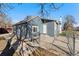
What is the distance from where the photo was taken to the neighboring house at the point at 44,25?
14.1 ft

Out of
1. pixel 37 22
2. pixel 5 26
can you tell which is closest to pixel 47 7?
pixel 37 22

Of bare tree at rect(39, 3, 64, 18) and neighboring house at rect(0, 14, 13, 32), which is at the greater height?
bare tree at rect(39, 3, 64, 18)

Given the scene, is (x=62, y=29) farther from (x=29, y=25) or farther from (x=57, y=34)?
(x=29, y=25)

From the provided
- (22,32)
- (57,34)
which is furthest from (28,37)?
(57,34)

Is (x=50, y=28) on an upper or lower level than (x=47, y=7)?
lower

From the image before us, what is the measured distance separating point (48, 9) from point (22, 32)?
448 mm

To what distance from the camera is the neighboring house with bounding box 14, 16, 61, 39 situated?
429cm

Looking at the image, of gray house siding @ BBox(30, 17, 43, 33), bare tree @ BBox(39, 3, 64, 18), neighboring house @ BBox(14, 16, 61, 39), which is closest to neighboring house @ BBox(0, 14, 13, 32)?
neighboring house @ BBox(14, 16, 61, 39)

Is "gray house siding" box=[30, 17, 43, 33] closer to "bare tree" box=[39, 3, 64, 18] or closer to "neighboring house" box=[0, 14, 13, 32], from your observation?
"bare tree" box=[39, 3, 64, 18]

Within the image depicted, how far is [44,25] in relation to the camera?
429 centimetres

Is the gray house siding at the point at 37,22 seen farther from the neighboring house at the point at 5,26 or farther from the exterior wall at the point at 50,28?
the neighboring house at the point at 5,26

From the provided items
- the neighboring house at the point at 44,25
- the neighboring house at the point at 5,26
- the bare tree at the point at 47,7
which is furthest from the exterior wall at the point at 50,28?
the neighboring house at the point at 5,26

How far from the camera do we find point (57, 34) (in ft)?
14.1

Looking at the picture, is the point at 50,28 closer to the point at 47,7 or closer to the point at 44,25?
the point at 44,25
